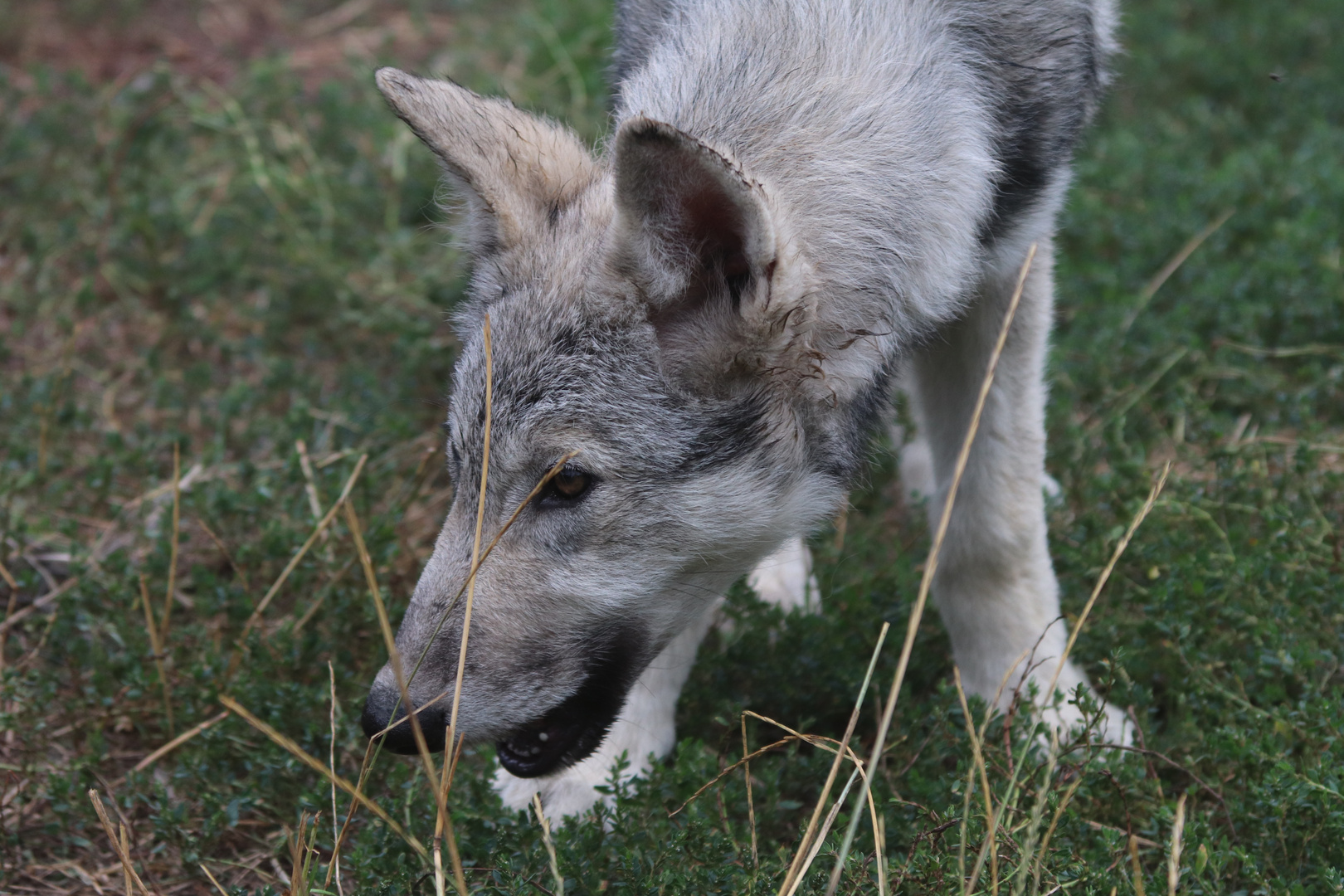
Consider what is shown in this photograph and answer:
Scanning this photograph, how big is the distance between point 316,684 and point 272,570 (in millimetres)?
516

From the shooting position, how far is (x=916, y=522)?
4.32 metres

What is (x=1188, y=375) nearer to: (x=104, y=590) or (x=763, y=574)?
(x=763, y=574)

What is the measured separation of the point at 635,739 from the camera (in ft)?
11.3

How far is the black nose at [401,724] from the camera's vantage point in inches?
106

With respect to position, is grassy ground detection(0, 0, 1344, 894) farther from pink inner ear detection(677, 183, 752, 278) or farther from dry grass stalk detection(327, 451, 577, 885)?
pink inner ear detection(677, 183, 752, 278)

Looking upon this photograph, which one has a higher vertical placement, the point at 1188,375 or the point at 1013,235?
the point at 1013,235

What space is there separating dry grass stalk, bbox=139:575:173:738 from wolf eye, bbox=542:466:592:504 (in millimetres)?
1373

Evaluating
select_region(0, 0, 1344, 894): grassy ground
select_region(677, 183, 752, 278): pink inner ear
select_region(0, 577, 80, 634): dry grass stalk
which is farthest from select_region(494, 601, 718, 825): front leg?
select_region(0, 577, 80, 634): dry grass stalk

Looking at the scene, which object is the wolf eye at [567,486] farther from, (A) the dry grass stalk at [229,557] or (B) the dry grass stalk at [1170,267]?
(B) the dry grass stalk at [1170,267]

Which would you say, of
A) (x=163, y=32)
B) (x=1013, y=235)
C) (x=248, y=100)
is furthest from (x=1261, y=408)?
(x=163, y=32)

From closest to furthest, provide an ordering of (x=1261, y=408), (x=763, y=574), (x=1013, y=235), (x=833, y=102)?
(x=833, y=102) < (x=1013, y=235) < (x=763, y=574) < (x=1261, y=408)

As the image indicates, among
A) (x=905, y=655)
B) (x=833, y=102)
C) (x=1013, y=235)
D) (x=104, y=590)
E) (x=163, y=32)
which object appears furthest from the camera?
(x=163, y=32)

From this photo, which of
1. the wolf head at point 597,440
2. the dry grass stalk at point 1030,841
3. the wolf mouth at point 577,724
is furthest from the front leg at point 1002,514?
the wolf mouth at point 577,724

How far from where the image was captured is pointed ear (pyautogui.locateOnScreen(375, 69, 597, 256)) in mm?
2879
